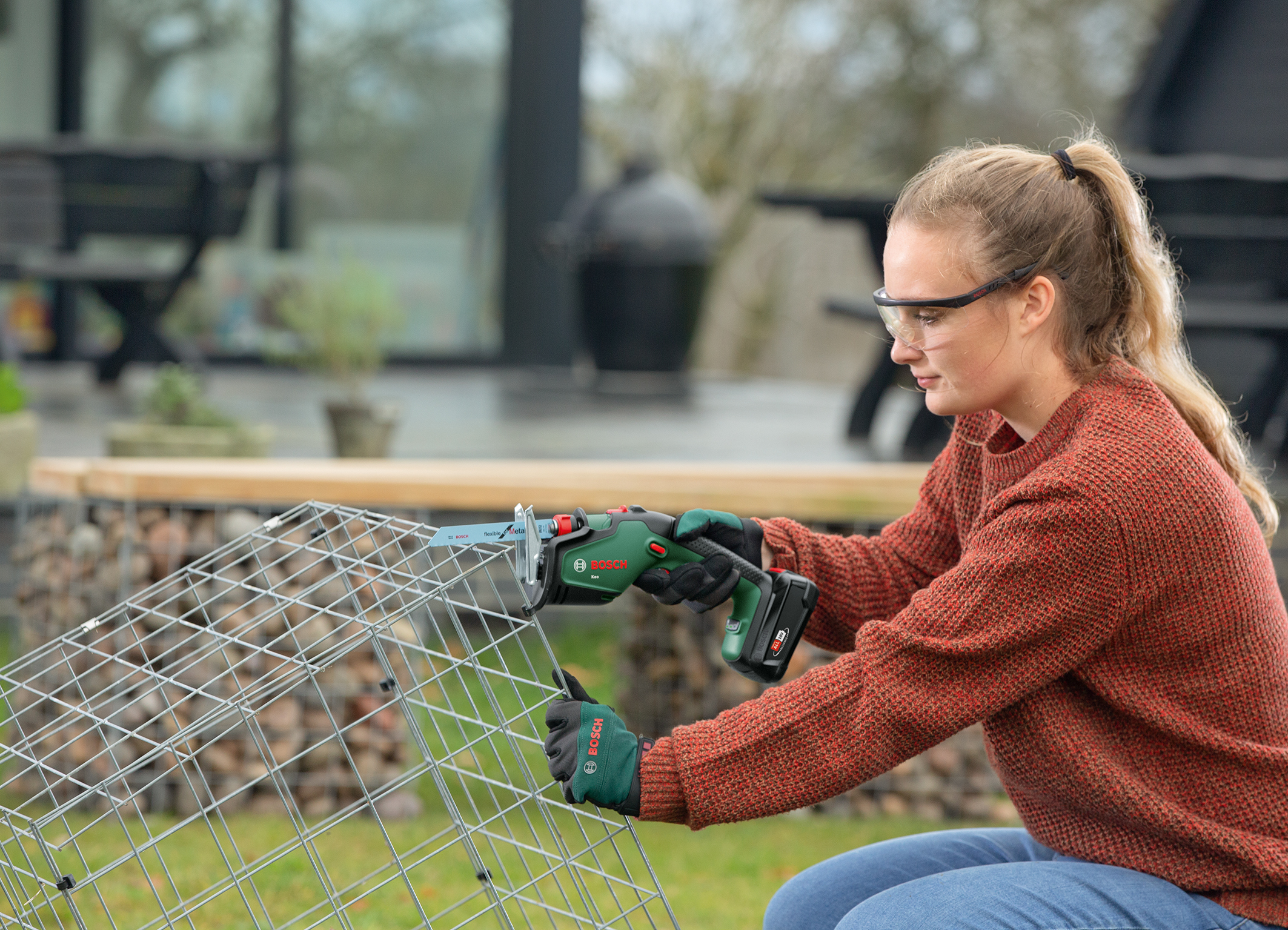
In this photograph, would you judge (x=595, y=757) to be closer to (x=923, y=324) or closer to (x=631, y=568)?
(x=631, y=568)

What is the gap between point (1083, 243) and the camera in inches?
60.7

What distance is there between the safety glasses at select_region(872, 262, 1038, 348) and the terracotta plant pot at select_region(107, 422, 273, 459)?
9.38 feet

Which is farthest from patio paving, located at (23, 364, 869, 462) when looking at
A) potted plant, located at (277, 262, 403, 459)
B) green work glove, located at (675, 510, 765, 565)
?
green work glove, located at (675, 510, 765, 565)

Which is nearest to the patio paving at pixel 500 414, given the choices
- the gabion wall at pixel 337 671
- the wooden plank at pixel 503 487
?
the gabion wall at pixel 337 671

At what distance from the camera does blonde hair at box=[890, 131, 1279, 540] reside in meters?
1.51

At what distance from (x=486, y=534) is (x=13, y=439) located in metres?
3.27

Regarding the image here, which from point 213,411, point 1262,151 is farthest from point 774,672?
point 1262,151

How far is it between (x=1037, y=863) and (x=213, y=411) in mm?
3171

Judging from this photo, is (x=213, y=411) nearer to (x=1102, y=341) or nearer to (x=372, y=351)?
(x=372, y=351)

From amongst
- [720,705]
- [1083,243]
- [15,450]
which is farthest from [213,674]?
[1083,243]

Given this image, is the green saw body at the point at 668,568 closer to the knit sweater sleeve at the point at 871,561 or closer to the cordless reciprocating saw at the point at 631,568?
the cordless reciprocating saw at the point at 631,568

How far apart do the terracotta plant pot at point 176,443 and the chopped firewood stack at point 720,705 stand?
1262 mm

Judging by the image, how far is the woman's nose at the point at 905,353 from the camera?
1580 mm

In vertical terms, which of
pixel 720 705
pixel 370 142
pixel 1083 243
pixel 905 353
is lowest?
pixel 720 705
